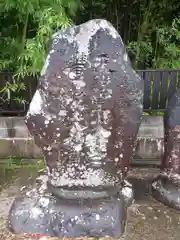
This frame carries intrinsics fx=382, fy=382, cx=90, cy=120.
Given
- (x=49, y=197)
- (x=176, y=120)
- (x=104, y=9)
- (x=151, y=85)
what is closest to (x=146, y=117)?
(x=151, y=85)

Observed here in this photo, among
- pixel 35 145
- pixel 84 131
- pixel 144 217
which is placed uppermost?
pixel 84 131

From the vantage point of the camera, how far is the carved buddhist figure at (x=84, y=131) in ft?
8.52

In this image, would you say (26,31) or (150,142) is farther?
(26,31)

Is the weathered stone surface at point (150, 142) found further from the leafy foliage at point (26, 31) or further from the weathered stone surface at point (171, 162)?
the leafy foliage at point (26, 31)

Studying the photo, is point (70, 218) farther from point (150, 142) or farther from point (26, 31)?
point (26, 31)

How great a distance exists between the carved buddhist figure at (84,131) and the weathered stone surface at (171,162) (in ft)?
Answer: 1.32

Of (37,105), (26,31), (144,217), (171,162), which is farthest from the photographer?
(26,31)

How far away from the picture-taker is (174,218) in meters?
3.03

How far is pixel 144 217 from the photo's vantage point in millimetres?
3039

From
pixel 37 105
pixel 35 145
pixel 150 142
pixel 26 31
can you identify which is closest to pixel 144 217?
pixel 37 105

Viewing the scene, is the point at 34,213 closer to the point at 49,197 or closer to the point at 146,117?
the point at 49,197

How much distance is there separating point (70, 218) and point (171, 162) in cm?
97

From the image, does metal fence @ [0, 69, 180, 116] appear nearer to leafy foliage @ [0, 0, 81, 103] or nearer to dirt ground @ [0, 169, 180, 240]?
leafy foliage @ [0, 0, 81, 103]

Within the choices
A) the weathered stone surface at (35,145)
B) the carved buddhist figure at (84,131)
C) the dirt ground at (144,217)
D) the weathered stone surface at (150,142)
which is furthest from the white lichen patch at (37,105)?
the weathered stone surface at (150,142)
